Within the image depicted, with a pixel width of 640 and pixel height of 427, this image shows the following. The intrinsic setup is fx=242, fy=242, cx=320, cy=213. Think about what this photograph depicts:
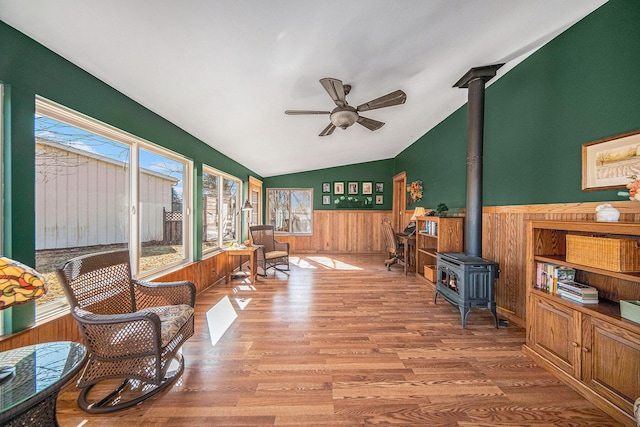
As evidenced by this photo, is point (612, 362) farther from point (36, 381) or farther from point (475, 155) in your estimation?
point (36, 381)

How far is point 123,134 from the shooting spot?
2.33 metres

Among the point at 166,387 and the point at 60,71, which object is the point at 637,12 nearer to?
the point at 60,71

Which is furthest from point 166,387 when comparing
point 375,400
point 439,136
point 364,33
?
point 439,136

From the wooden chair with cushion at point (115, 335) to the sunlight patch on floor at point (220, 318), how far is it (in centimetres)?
51

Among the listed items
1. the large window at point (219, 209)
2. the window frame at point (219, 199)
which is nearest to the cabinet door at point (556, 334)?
the window frame at point (219, 199)

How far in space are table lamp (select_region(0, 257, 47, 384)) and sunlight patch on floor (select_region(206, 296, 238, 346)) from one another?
155 centimetres

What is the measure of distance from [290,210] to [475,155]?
17.4 feet

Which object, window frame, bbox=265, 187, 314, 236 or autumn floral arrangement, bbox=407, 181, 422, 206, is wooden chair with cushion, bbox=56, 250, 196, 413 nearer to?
autumn floral arrangement, bbox=407, 181, 422, 206

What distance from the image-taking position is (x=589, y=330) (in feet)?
5.32

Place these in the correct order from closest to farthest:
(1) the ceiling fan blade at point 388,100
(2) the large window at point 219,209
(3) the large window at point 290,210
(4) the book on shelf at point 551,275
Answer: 1. (4) the book on shelf at point 551,275
2. (1) the ceiling fan blade at point 388,100
3. (2) the large window at point 219,209
4. (3) the large window at point 290,210

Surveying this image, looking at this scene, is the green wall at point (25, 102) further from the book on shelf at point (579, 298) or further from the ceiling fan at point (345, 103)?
the book on shelf at point (579, 298)

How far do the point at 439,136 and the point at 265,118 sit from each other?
3.26m

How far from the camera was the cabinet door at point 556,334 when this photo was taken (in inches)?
67.2

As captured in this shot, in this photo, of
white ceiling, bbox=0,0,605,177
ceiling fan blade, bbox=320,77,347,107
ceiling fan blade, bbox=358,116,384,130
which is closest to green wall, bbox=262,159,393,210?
white ceiling, bbox=0,0,605,177
